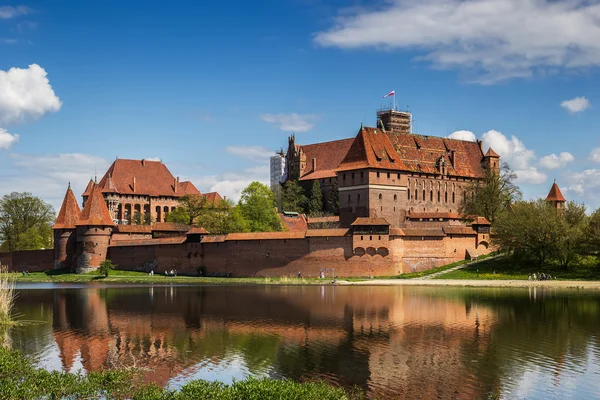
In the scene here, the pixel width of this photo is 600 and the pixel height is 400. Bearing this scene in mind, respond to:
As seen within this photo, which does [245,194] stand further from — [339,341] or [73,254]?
[339,341]

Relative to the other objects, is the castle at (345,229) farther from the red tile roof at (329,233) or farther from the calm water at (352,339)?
the calm water at (352,339)

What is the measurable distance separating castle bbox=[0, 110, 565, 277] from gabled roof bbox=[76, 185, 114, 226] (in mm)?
83

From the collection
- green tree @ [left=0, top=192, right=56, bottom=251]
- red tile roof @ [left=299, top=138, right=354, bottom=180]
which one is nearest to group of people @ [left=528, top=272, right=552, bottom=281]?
red tile roof @ [left=299, top=138, right=354, bottom=180]

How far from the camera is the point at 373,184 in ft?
192

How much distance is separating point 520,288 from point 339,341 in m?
21.1

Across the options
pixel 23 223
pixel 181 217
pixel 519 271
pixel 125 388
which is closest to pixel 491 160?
pixel 519 271

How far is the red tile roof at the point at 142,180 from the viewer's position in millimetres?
81062

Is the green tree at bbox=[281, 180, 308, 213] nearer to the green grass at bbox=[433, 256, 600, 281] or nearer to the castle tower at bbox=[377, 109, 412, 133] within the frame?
the castle tower at bbox=[377, 109, 412, 133]

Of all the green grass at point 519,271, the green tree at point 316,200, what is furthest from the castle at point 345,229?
the green grass at point 519,271

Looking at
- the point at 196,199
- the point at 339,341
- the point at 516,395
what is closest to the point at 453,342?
the point at 339,341

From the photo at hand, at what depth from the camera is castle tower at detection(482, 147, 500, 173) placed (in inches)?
2805

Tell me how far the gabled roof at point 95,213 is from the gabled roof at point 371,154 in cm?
2006

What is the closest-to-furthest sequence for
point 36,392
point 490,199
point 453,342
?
point 36,392, point 453,342, point 490,199

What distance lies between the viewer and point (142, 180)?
83.3m
